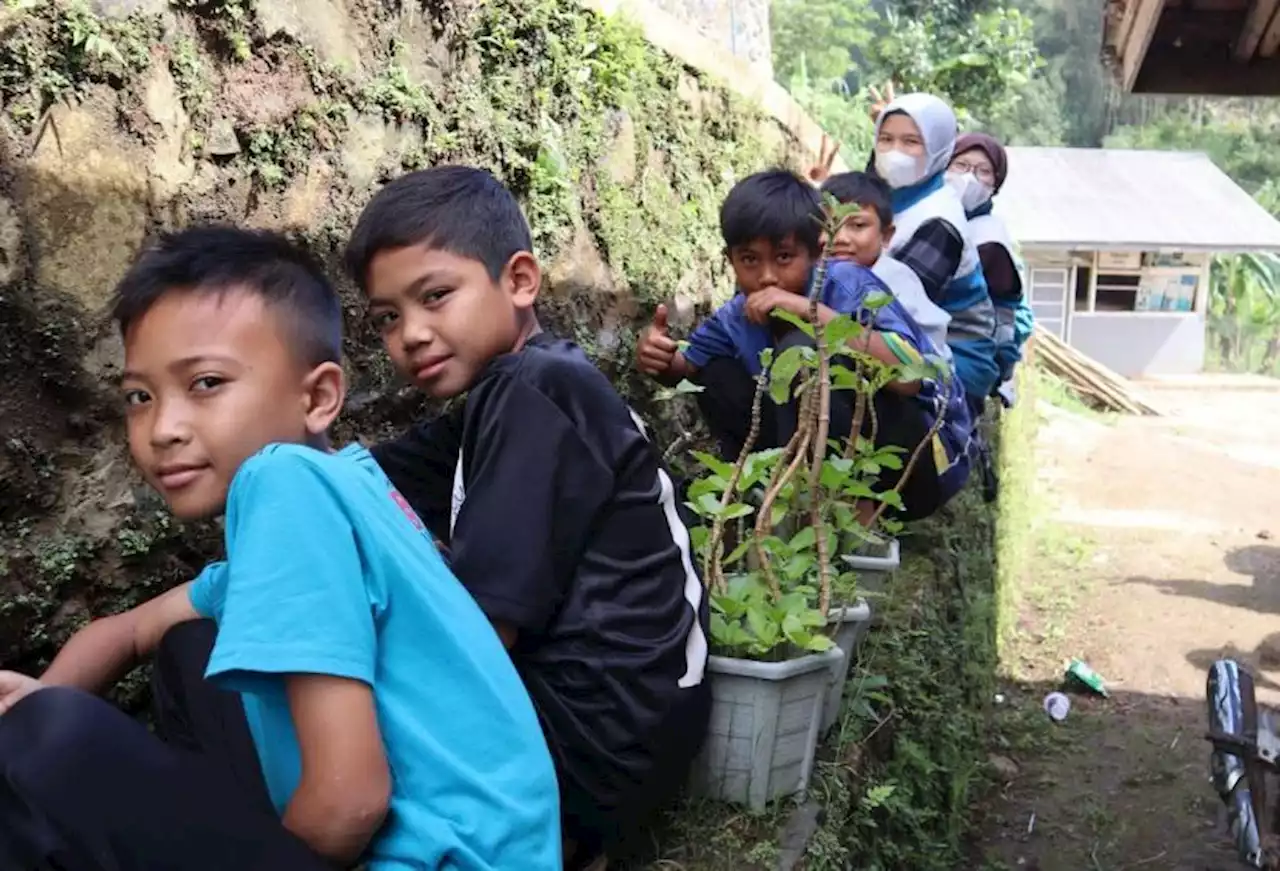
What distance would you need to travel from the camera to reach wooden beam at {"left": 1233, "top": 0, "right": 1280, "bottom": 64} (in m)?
4.20

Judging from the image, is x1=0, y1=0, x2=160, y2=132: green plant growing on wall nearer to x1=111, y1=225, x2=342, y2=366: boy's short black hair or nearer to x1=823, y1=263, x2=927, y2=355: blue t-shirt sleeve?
x1=111, y1=225, x2=342, y2=366: boy's short black hair

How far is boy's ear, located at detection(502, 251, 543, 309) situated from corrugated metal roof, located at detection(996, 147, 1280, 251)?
67.5 feet

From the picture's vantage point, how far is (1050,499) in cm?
1049

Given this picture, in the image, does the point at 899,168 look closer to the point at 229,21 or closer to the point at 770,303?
the point at 770,303

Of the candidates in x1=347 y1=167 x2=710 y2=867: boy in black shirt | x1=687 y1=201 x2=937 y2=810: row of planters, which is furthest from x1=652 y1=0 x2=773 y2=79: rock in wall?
x1=347 y1=167 x2=710 y2=867: boy in black shirt

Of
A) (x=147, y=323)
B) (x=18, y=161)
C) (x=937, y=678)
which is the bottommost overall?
(x=937, y=678)

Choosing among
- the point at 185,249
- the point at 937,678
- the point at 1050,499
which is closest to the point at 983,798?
the point at 937,678

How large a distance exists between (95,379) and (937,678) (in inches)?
102

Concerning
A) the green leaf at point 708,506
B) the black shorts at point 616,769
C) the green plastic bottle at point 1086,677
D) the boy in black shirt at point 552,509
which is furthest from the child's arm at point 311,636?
the green plastic bottle at point 1086,677

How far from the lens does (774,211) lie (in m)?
3.10

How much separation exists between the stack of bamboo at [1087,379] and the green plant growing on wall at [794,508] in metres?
15.7

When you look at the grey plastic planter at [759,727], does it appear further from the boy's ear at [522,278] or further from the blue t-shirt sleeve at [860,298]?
the blue t-shirt sleeve at [860,298]

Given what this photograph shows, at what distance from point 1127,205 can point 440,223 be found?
945 inches

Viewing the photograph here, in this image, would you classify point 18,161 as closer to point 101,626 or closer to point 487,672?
point 101,626
